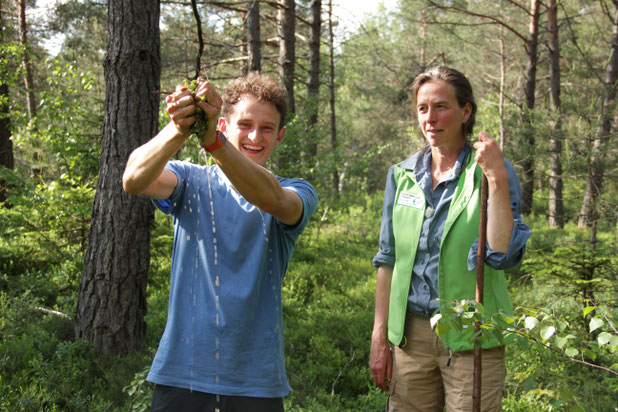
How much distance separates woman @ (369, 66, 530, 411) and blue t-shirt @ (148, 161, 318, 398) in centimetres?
72

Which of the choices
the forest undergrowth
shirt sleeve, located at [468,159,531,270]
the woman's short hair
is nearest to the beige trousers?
the forest undergrowth

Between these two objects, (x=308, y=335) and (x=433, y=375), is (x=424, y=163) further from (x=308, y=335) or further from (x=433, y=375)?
(x=308, y=335)

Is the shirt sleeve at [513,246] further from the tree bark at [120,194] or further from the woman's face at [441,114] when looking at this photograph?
the tree bark at [120,194]

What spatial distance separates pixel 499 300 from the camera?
237 cm

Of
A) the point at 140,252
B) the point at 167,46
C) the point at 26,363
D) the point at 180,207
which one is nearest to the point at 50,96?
the point at 140,252

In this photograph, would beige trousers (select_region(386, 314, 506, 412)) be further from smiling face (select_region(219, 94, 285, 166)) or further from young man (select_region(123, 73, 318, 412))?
smiling face (select_region(219, 94, 285, 166))

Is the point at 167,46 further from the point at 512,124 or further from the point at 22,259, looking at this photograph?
the point at 512,124

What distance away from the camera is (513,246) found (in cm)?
222

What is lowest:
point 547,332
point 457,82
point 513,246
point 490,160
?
point 547,332

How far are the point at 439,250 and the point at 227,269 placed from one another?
42.4 inches

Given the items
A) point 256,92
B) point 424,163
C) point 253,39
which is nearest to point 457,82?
point 424,163

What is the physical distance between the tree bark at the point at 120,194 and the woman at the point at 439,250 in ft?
8.80

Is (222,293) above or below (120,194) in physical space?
below

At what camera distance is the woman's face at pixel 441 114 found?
101 inches
